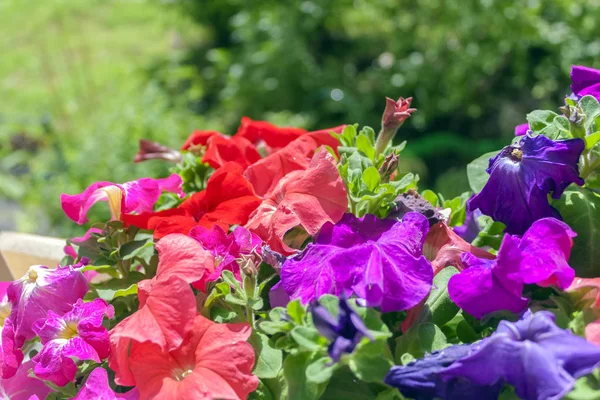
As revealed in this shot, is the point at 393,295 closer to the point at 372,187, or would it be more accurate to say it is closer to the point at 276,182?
the point at 372,187

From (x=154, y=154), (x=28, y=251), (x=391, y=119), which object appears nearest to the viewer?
(x=391, y=119)

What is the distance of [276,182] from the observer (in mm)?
884

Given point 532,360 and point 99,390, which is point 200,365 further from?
point 532,360

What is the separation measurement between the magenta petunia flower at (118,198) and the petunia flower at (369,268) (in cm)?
26

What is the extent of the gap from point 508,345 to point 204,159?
547 mm

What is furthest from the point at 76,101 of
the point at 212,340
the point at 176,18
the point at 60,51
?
the point at 212,340

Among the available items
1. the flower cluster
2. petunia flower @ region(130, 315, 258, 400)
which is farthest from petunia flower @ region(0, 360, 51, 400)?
petunia flower @ region(130, 315, 258, 400)

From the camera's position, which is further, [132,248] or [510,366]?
[132,248]

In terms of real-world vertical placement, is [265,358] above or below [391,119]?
below

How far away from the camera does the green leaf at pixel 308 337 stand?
22.6 inches

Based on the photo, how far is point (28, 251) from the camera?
1.25 metres

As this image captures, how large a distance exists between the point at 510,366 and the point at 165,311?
12.8 inches

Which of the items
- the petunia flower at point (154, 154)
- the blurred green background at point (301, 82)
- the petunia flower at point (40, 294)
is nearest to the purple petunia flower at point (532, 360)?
the petunia flower at point (40, 294)

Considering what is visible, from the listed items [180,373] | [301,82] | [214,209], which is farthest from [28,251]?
[301,82]
